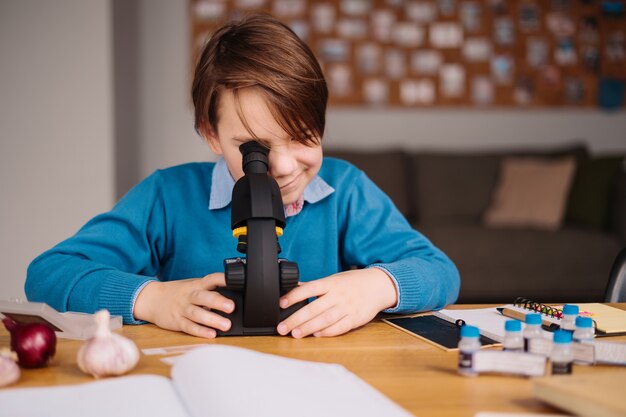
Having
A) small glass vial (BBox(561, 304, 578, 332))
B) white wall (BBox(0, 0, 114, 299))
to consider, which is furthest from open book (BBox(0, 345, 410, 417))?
white wall (BBox(0, 0, 114, 299))

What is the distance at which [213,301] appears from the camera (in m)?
0.90

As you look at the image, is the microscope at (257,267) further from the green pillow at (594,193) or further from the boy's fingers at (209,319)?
the green pillow at (594,193)

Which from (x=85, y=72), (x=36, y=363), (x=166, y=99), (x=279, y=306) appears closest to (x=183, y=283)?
(x=279, y=306)

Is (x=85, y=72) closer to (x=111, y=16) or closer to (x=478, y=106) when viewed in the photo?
(x=111, y=16)

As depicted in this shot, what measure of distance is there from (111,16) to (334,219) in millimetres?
2641

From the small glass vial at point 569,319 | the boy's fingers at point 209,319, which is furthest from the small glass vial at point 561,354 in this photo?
the boy's fingers at point 209,319

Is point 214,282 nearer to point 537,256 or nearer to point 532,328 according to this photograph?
point 532,328

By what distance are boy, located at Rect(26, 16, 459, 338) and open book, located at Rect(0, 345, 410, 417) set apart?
23cm

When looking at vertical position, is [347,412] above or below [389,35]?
below

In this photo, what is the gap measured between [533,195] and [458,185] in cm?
42

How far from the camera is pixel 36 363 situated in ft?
2.45

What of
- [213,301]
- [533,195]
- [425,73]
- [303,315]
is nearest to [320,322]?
[303,315]

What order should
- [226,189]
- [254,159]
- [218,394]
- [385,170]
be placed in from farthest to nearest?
1. [385,170]
2. [226,189]
3. [254,159]
4. [218,394]

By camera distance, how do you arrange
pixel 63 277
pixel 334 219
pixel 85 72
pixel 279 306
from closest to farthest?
pixel 279 306 < pixel 63 277 < pixel 334 219 < pixel 85 72
